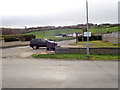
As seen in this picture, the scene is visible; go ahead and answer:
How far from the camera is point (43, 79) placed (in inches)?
275

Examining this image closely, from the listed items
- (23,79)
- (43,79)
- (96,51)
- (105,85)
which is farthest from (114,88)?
(96,51)

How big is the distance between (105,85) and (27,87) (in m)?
3.25

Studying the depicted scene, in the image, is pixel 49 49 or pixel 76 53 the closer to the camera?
pixel 76 53

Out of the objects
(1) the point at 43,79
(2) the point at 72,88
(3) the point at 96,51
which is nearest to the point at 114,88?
(2) the point at 72,88

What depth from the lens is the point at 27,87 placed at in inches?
231

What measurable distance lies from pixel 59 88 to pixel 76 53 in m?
10.5

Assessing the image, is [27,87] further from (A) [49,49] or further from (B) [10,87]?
(A) [49,49]

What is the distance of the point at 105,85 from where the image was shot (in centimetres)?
606

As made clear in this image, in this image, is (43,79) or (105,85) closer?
(105,85)

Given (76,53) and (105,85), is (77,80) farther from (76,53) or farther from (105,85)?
(76,53)

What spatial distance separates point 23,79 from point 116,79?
14.7 ft

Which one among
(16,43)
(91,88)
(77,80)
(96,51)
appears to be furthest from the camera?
(16,43)

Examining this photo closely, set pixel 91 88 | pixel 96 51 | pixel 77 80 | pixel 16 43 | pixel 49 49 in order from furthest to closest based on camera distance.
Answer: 1. pixel 16 43
2. pixel 49 49
3. pixel 96 51
4. pixel 77 80
5. pixel 91 88

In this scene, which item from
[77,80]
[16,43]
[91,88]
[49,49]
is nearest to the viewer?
[91,88]
